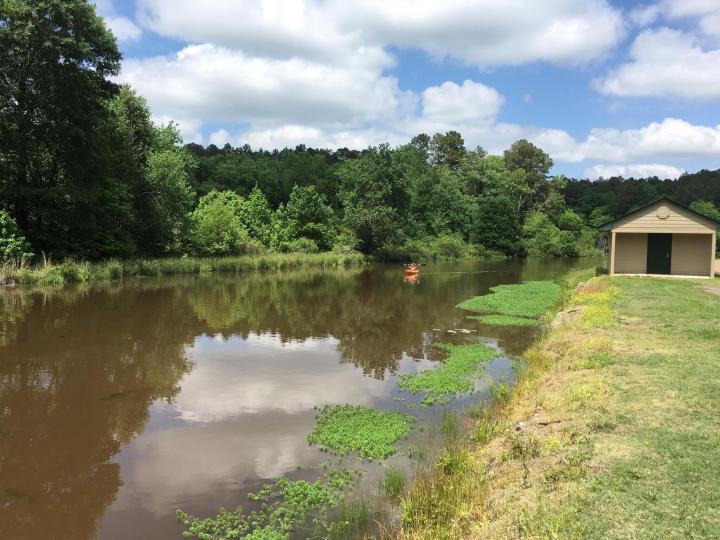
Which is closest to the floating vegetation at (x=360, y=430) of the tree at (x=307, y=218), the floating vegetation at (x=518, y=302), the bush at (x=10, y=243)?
the floating vegetation at (x=518, y=302)

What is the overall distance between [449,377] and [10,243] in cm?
2583

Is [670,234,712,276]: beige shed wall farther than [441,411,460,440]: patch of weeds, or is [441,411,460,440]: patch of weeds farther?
[670,234,712,276]: beige shed wall

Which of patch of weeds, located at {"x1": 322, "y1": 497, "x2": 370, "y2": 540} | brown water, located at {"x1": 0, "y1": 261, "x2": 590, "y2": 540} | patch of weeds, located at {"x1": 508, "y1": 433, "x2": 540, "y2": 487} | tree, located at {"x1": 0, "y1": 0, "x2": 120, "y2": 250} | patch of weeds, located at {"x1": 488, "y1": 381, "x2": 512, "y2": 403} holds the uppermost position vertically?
tree, located at {"x1": 0, "y1": 0, "x2": 120, "y2": 250}

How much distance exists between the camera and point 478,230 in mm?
77688

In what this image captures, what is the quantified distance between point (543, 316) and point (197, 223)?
3114cm

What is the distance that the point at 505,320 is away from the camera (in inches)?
777

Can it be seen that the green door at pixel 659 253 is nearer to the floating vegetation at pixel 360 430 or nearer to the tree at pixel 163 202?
the floating vegetation at pixel 360 430

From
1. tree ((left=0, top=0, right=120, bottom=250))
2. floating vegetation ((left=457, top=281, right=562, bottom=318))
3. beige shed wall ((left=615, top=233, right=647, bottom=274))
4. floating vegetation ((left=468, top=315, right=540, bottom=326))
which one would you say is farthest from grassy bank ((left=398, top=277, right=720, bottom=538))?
tree ((left=0, top=0, right=120, bottom=250))

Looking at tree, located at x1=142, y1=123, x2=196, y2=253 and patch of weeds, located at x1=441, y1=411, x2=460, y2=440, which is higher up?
tree, located at x1=142, y1=123, x2=196, y2=253

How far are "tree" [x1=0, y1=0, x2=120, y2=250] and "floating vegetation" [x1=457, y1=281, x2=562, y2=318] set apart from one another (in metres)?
23.7

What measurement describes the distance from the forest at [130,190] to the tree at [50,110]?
0.07 metres

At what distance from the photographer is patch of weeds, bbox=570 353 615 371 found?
390 inches

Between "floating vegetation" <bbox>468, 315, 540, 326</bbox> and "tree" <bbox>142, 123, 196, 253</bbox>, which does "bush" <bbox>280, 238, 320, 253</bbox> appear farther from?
"floating vegetation" <bbox>468, 315, 540, 326</bbox>

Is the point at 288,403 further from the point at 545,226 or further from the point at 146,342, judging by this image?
the point at 545,226
